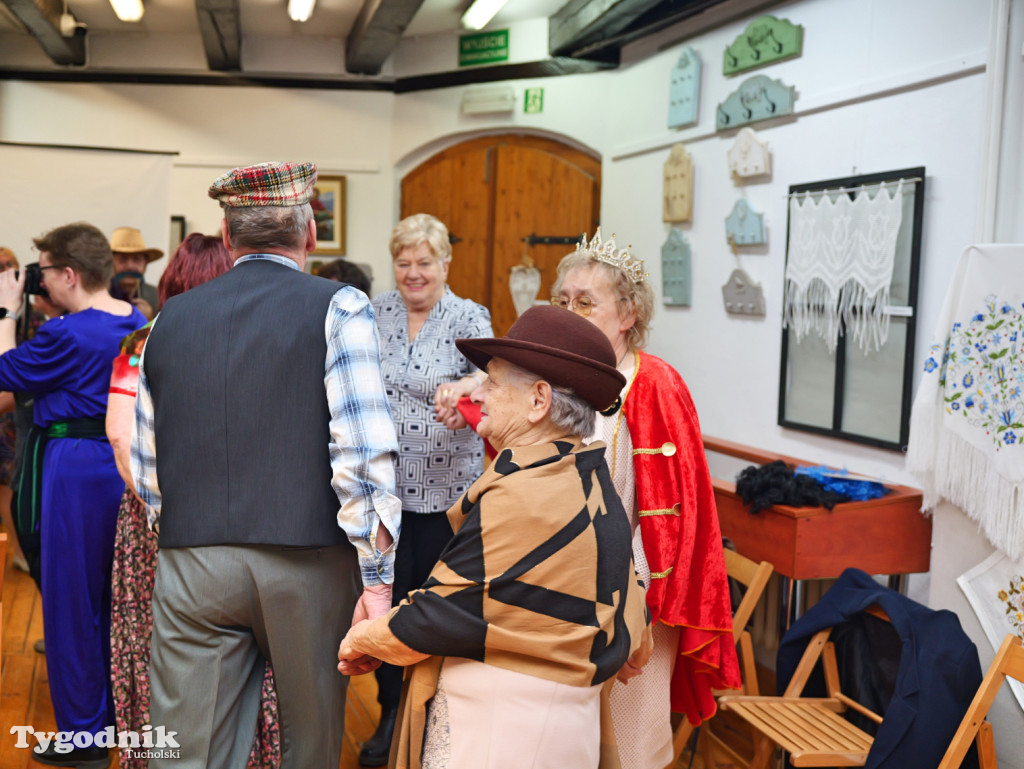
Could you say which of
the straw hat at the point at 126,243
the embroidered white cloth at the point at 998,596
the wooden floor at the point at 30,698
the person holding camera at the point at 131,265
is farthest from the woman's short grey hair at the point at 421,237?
the straw hat at the point at 126,243

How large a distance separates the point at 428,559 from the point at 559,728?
4.93 feet

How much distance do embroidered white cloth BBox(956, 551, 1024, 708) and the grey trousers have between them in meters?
1.92

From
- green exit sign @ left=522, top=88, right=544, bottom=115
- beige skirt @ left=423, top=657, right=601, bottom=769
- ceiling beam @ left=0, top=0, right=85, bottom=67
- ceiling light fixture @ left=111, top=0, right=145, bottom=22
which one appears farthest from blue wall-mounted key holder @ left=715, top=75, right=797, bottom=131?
ceiling beam @ left=0, top=0, right=85, bottom=67

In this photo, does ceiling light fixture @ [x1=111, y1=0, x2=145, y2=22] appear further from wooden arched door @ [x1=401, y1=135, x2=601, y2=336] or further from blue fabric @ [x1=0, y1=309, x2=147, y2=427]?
blue fabric @ [x1=0, y1=309, x2=147, y2=427]

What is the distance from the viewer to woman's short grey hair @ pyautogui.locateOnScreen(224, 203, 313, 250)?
1.91m

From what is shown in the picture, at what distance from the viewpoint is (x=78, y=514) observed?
295 cm

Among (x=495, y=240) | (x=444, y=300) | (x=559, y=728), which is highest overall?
(x=495, y=240)

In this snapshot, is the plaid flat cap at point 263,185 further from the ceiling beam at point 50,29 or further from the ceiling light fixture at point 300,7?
the ceiling beam at point 50,29

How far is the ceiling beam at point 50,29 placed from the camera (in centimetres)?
604

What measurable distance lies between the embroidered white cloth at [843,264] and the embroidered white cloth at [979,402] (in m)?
0.85

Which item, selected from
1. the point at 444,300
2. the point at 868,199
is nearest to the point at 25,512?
the point at 444,300

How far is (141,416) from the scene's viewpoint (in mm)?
2012

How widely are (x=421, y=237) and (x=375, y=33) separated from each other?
161 inches

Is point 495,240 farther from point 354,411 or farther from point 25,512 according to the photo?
point 354,411
